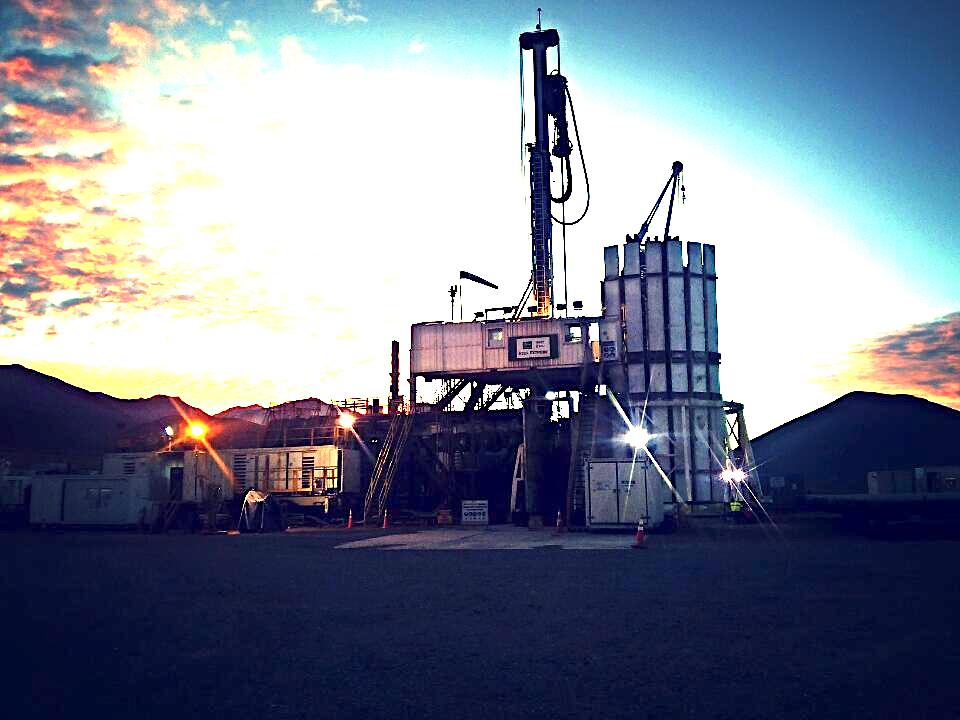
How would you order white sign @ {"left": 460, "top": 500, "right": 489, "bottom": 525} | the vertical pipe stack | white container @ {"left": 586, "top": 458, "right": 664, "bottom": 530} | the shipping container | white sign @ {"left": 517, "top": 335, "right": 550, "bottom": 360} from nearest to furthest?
white container @ {"left": 586, "top": 458, "right": 664, "bottom": 530} → the shipping container → white sign @ {"left": 460, "top": 500, "right": 489, "bottom": 525} → the vertical pipe stack → white sign @ {"left": 517, "top": 335, "right": 550, "bottom": 360}

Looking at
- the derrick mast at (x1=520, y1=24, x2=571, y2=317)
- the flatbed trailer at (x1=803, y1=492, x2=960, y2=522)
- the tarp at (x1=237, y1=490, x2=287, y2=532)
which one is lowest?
the tarp at (x1=237, y1=490, x2=287, y2=532)

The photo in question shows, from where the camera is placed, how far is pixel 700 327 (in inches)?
1907

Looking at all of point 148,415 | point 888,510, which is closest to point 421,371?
point 888,510

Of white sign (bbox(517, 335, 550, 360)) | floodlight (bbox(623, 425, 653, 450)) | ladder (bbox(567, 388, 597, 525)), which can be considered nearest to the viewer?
ladder (bbox(567, 388, 597, 525))

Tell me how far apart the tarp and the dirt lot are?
2011 cm

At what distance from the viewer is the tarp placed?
133 feet

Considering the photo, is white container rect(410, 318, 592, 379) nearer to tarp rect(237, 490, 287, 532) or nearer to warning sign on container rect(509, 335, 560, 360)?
warning sign on container rect(509, 335, 560, 360)

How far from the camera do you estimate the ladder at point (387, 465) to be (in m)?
44.9

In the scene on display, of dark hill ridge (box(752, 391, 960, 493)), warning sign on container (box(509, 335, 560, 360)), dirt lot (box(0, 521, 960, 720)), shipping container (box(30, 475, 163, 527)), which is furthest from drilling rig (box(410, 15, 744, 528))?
dark hill ridge (box(752, 391, 960, 493))

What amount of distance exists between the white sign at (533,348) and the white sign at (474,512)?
931cm

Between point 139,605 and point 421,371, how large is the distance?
36386 millimetres

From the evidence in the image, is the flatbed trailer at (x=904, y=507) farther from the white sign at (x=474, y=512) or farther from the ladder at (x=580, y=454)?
the white sign at (x=474, y=512)

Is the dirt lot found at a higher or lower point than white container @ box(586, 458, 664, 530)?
lower

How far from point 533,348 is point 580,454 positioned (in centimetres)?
739
